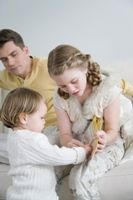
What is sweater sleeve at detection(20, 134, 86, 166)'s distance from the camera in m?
1.45

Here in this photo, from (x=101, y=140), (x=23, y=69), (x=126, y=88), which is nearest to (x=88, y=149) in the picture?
(x=101, y=140)

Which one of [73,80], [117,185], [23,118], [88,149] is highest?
[73,80]

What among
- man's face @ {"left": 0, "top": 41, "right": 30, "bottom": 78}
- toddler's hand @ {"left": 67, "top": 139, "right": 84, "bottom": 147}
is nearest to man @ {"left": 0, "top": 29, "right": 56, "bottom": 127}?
man's face @ {"left": 0, "top": 41, "right": 30, "bottom": 78}

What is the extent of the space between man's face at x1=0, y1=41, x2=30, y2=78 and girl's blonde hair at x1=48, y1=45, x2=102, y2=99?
1.39 feet

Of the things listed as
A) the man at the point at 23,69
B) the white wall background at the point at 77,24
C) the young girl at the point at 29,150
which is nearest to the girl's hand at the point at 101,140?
the young girl at the point at 29,150

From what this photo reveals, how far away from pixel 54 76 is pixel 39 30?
1.07 meters

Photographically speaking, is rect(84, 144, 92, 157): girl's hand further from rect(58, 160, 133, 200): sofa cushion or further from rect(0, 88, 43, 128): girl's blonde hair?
rect(0, 88, 43, 128): girl's blonde hair

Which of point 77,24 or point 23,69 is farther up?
point 77,24

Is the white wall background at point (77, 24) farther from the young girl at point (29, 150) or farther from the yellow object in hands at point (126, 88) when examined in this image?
the young girl at point (29, 150)

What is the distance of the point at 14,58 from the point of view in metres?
2.01

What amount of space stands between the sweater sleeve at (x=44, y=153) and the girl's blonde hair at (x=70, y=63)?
0.28m

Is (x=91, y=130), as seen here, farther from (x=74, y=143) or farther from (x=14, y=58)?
(x=14, y=58)

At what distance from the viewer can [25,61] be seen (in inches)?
80.9

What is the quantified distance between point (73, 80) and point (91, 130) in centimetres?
23
